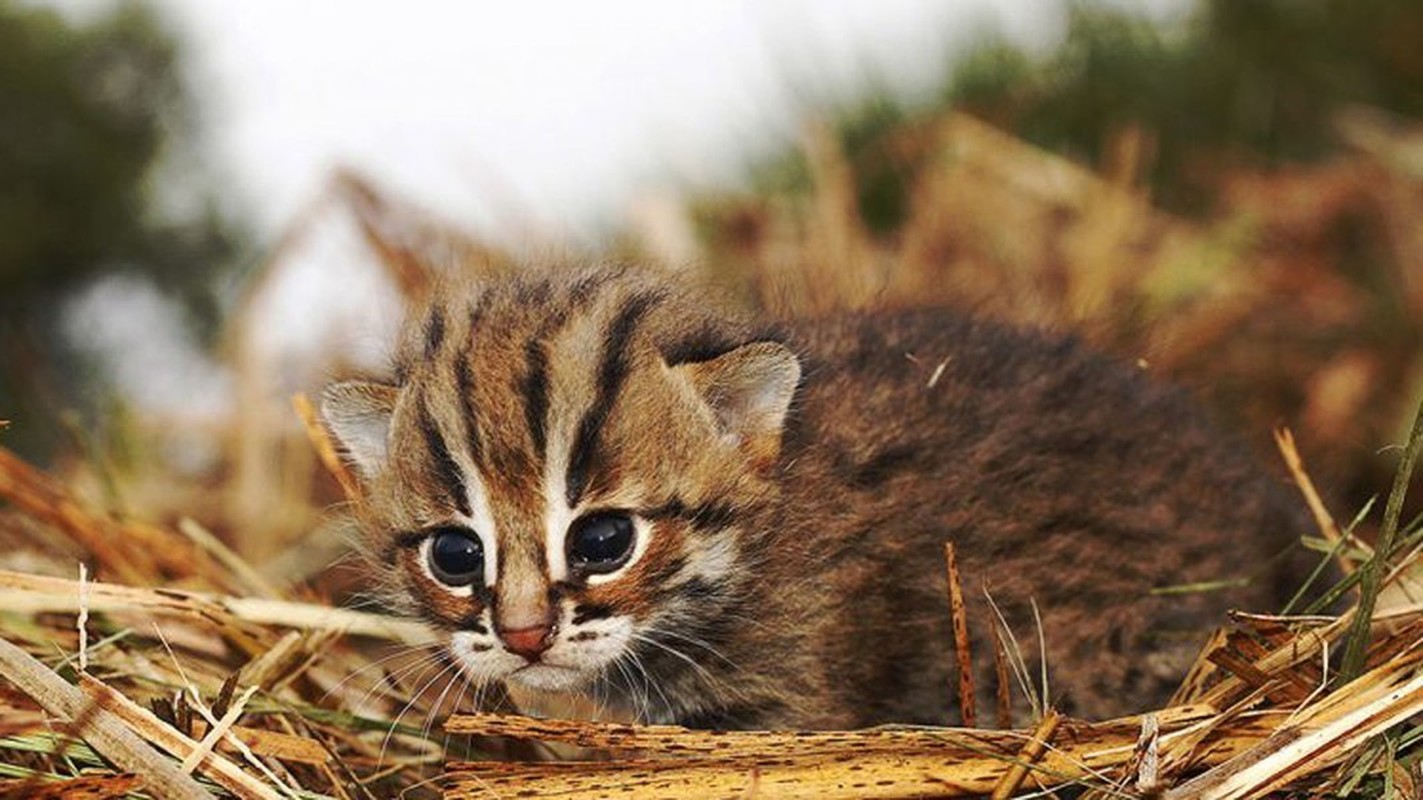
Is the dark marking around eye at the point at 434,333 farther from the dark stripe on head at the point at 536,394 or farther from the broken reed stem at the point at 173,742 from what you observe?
the broken reed stem at the point at 173,742

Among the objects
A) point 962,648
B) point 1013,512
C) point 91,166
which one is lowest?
point 91,166

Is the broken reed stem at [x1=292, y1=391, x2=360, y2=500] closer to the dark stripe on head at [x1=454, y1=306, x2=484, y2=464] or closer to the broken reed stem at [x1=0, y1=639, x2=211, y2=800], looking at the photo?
the dark stripe on head at [x1=454, y1=306, x2=484, y2=464]

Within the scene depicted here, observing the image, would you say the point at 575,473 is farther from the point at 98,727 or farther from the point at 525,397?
the point at 98,727

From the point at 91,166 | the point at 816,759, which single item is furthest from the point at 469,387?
the point at 91,166

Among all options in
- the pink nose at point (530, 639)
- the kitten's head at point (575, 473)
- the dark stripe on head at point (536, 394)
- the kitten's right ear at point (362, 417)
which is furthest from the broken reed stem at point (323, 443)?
the pink nose at point (530, 639)

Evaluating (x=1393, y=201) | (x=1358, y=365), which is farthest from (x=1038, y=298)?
(x=1393, y=201)

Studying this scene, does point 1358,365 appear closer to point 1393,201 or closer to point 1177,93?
point 1393,201

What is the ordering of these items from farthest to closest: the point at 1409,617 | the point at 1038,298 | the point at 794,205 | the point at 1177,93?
the point at 1177,93
the point at 794,205
the point at 1038,298
the point at 1409,617
